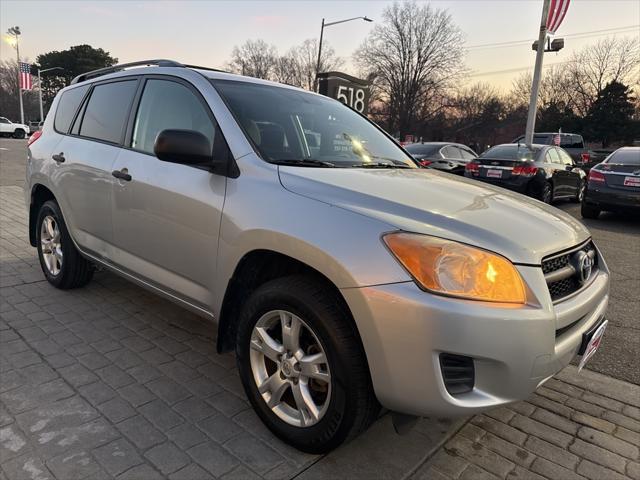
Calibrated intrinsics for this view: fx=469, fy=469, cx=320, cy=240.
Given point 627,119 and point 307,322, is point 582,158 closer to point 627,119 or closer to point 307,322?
point 307,322

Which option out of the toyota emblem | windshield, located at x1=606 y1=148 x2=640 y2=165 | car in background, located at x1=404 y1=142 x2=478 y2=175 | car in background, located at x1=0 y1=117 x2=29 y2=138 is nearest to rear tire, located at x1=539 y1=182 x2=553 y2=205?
windshield, located at x1=606 y1=148 x2=640 y2=165

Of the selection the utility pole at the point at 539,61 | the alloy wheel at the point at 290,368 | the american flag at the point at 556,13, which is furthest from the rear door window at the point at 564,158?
the alloy wheel at the point at 290,368

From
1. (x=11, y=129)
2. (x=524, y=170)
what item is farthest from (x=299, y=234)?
(x=11, y=129)

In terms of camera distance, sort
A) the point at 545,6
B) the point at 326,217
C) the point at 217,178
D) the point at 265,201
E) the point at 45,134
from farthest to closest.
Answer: the point at 545,6
the point at 45,134
the point at 217,178
the point at 265,201
the point at 326,217

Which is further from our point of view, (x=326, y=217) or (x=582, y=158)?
(x=582, y=158)

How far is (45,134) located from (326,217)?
3.46 metres

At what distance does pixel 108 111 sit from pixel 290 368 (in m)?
2.51

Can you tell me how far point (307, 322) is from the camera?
2012 mm

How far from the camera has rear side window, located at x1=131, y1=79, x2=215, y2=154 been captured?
275 centimetres

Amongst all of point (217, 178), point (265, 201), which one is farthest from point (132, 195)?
point (265, 201)

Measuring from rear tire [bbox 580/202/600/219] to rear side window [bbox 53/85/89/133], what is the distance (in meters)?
9.22

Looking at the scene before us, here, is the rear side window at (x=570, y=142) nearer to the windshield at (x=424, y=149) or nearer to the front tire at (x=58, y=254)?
the windshield at (x=424, y=149)

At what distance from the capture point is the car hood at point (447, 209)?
1870 mm

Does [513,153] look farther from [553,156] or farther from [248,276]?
[248,276]
